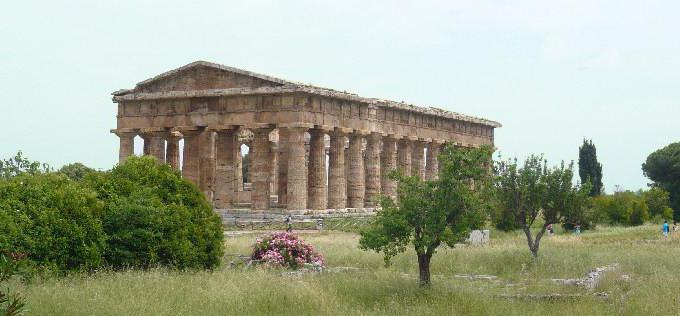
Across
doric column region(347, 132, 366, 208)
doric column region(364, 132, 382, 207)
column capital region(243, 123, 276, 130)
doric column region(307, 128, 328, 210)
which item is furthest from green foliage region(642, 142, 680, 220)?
column capital region(243, 123, 276, 130)

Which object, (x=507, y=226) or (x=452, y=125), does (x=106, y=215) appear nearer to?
(x=507, y=226)

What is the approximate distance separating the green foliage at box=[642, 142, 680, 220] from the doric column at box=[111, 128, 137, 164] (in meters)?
33.3

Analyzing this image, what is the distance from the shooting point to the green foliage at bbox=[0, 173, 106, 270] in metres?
15.0

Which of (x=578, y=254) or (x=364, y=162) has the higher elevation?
(x=364, y=162)

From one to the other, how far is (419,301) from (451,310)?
992mm

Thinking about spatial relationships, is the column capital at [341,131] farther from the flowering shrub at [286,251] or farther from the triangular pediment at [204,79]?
the flowering shrub at [286,251]

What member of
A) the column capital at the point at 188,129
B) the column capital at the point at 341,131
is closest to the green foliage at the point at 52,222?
the column capital at the point at 341,131

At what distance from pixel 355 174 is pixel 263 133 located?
5273 mm

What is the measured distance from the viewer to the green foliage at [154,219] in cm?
1719

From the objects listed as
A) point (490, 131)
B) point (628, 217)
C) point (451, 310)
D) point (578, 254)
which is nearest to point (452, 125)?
point (490, 131)

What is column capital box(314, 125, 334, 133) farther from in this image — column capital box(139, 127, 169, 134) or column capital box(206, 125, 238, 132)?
column capital box(139, 127, 169, 134)

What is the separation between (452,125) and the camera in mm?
53781

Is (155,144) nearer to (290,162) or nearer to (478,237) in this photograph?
(290,162)

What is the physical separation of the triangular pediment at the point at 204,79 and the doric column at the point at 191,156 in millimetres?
2199
